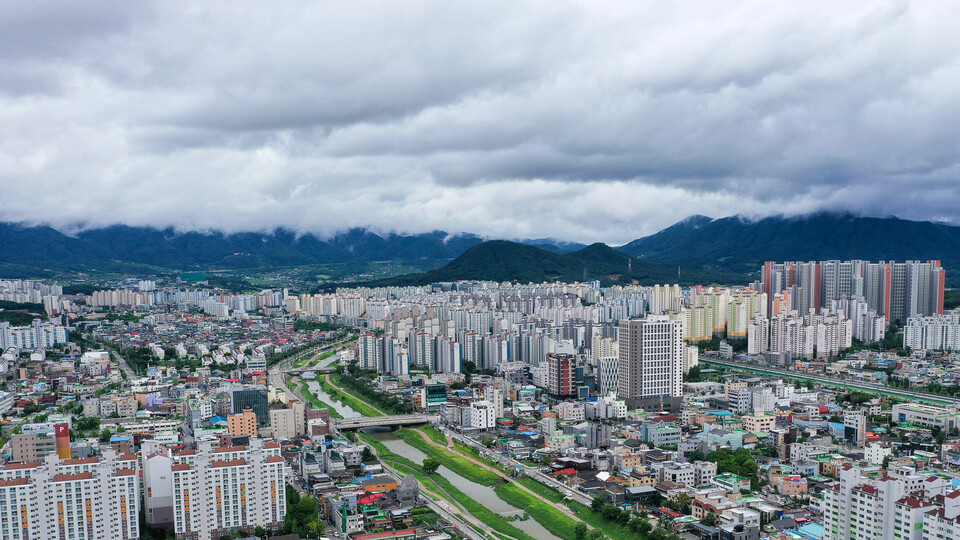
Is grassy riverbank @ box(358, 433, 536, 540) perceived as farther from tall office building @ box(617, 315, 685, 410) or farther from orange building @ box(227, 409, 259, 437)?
A: tall office building @ box(617, 315, 685, 410)

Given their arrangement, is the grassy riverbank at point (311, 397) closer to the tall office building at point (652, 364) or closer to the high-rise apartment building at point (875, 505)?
the tall office building at point (652, 364)

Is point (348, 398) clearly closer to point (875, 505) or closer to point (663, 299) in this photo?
point (875, 505)

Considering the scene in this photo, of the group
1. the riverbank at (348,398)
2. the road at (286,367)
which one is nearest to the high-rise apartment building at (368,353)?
the riverbank at (348,398)

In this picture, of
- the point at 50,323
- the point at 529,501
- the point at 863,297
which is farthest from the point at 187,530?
the point at 863,297

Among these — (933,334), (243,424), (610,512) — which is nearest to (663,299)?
(933,334)

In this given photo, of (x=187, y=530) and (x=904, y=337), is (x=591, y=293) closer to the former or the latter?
(x=904, y=337)
